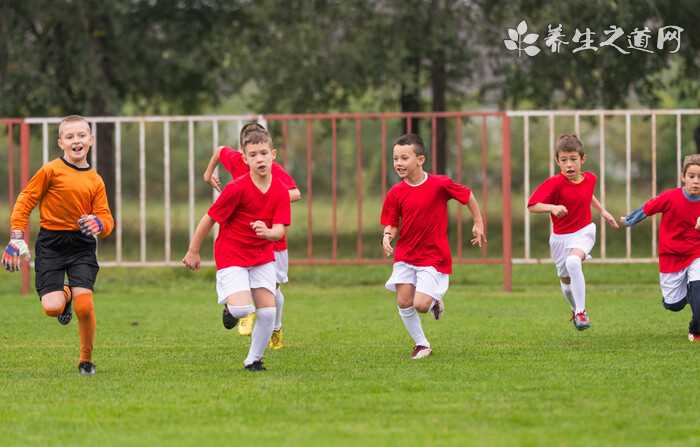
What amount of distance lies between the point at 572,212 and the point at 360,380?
3562 mm

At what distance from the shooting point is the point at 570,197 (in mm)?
11320

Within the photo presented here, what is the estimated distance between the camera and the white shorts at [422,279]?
977 cm

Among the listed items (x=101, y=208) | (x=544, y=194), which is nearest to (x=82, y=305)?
(x=101, y=208)

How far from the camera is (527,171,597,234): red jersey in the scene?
11.3 m

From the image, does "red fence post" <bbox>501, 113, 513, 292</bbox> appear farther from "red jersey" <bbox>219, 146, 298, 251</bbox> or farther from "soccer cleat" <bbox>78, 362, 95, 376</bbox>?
"soccer cleat" <bbox>78, 362, 95, 376</bbox>

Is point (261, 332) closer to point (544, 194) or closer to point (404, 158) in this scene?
point (404, 158)

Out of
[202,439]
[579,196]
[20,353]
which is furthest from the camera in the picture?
[579,196]

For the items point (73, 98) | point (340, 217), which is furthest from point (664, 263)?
point (340, 217)

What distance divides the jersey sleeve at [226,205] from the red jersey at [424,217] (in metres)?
1.29

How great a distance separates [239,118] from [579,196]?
5.97 meters

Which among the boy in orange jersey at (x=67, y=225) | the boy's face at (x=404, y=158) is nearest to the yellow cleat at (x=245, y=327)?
the boy's face at (x=404, y=158)

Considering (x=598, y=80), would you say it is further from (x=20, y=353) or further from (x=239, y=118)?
(x=20, y=353)

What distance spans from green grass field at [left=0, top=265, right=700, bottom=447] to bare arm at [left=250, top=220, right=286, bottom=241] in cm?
88

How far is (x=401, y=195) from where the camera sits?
983 centimetres
